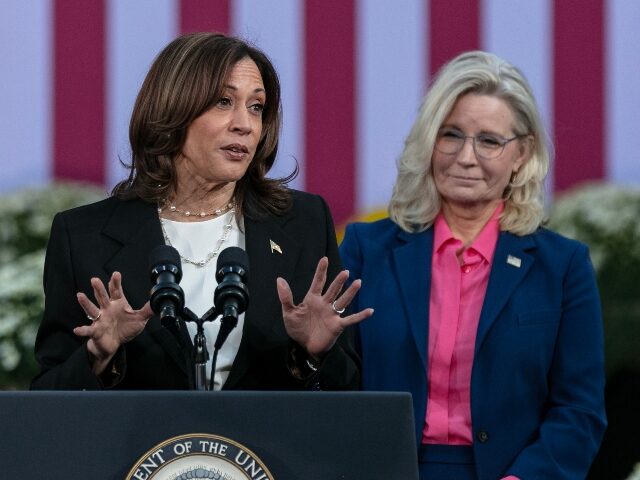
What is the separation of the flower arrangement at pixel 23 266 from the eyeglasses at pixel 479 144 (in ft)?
5.01

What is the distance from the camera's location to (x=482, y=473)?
279cm

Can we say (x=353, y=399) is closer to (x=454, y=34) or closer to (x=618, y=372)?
(x=618, y=372)

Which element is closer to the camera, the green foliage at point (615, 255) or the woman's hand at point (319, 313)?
the woman's hand at point (319, 313)

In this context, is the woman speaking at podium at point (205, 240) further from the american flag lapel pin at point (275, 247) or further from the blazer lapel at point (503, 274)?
the blazer lapel at point (503, 274)

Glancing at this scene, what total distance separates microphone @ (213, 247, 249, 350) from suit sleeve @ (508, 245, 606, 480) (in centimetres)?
102

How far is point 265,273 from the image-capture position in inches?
100

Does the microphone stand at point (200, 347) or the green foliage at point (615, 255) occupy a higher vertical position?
the microphone stand at point (200, 347)

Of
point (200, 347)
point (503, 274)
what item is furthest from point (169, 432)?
point (503, 274)

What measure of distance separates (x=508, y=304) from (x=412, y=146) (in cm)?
46

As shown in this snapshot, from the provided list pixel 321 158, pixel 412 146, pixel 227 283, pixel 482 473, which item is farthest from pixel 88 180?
pixel 227 283

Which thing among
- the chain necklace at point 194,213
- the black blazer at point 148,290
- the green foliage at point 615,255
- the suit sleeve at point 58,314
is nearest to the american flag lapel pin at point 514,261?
the black blazer at point 148,290

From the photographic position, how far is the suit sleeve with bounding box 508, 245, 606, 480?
2.83 m

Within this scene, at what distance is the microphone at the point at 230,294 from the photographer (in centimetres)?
202

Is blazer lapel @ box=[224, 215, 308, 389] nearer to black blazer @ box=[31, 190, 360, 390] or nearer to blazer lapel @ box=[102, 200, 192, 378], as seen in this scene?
black blazer @ box=[31, 190, 360, 390]
